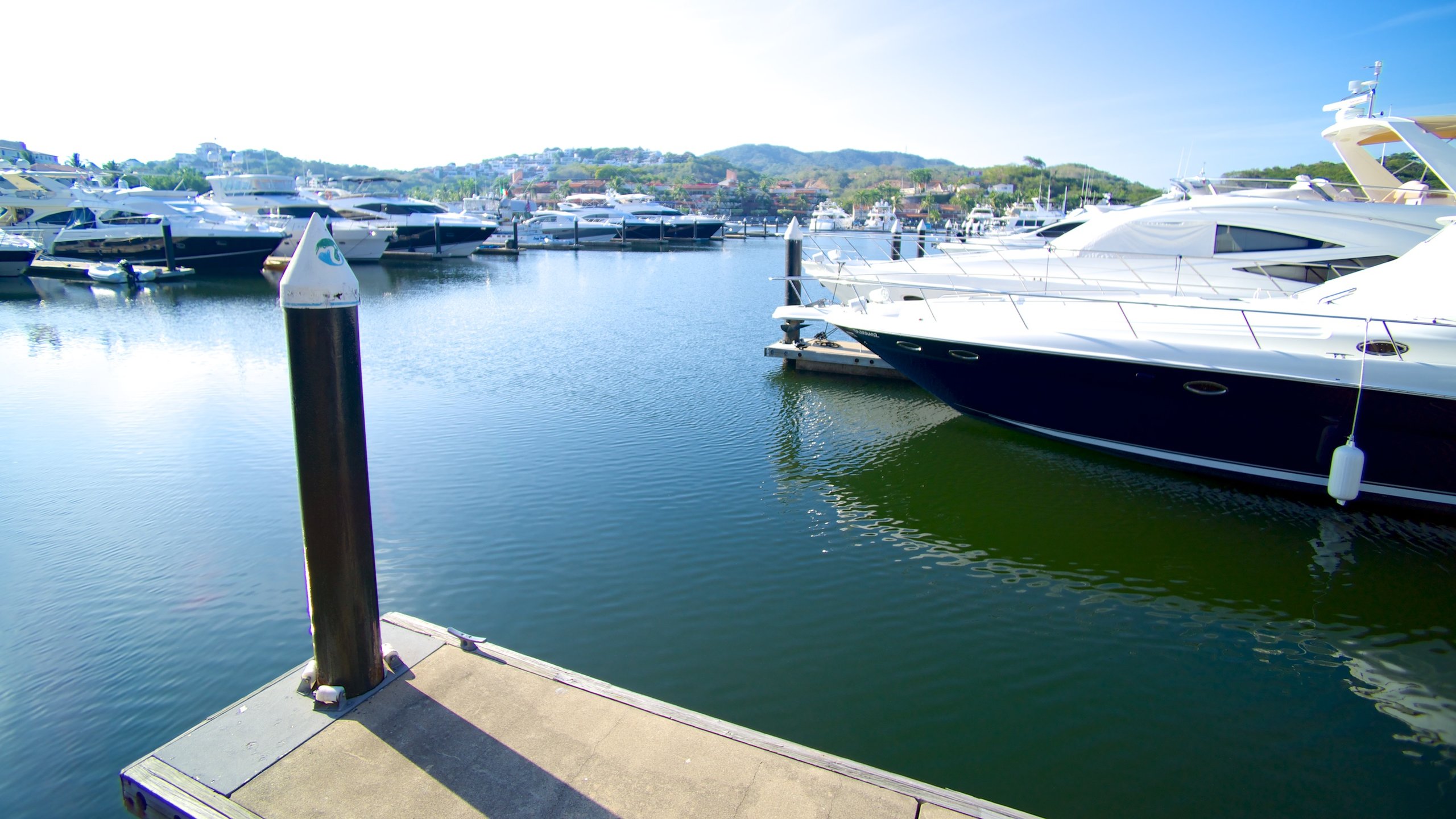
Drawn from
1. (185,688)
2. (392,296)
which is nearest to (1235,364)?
(185,688)

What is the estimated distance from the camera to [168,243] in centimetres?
3606

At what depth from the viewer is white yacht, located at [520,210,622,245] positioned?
6919cm

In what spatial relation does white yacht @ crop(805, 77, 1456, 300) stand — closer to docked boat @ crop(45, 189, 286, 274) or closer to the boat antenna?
the boat antenna

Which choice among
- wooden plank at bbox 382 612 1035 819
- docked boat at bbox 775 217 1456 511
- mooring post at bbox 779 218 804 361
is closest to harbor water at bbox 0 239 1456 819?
docked boat at bbox 775 217 1456 511

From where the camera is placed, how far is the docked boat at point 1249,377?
8.88 meters

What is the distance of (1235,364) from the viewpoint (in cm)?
955

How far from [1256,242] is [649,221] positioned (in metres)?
59.7

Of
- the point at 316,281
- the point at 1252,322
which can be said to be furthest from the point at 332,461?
the point at 1252,322

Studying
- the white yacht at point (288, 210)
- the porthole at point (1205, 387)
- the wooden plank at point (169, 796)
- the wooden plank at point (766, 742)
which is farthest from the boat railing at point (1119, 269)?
the white yacht at point (288, 210)

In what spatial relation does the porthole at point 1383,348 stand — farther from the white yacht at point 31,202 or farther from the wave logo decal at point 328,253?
the white yacht at point 31,202

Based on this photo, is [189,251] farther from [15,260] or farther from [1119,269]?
[1119,269]

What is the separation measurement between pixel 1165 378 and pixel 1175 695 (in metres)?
5.37

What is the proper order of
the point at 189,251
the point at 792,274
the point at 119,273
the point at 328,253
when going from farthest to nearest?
the point at 189,251 → the point at 119,273 → the point at 792,274 → the point at 328,253

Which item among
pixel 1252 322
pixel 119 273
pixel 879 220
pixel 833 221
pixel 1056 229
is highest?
pixel 879 220
